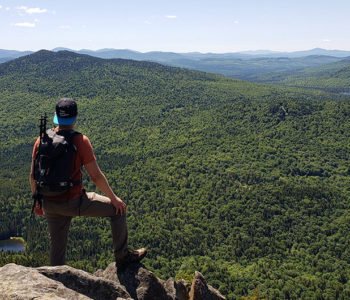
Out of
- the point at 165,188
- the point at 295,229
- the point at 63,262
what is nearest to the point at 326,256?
the point at 295,229

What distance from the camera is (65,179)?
8352 mm

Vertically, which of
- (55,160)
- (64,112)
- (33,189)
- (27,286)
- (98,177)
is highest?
(64,112)

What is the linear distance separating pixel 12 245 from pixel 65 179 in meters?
130

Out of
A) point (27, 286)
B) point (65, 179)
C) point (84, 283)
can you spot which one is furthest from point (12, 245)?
point (65, 179)

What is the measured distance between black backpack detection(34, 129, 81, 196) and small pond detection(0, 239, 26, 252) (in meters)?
123

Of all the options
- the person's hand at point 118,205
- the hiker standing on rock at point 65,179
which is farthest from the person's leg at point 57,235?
the person's hand at point 118,205

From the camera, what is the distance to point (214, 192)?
155m

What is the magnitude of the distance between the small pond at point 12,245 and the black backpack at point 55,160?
403 ft

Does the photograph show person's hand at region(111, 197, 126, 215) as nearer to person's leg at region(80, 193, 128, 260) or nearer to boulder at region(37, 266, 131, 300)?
person's leg at region(80, 193, 128, 260)

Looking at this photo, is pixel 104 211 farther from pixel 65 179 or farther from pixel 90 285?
pixel 90 285

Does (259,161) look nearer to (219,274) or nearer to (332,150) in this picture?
(332,150)

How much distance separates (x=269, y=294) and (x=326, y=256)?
35677 mm

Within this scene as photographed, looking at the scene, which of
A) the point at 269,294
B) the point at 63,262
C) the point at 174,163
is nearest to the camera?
the point at 63,262

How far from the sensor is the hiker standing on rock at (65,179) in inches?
323
